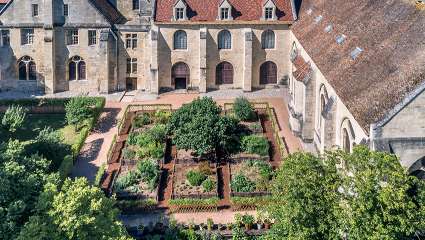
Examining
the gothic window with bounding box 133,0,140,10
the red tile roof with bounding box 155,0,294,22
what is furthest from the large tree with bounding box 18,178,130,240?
the gothic window with bounding box 133,0,140,10

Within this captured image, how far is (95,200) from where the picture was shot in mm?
38344

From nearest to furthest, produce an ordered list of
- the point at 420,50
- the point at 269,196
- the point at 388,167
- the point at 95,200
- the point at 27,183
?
the point at 388,167
the point at 95,200
the point at 27,183
the point at 420,50
the point at 269,196

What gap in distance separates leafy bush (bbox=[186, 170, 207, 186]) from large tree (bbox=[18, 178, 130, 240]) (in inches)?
655

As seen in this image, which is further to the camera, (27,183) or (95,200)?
(27,183)

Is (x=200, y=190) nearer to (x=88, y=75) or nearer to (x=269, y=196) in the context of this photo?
(x=269, y=196)

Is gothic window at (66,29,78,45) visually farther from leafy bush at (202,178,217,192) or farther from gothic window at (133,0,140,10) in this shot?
leafy bush at (202,178,217,192)

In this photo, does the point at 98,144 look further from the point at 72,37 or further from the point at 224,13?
the point at 224,13

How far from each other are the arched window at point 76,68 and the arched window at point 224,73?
16.3 metres

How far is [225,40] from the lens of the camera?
79000 mm

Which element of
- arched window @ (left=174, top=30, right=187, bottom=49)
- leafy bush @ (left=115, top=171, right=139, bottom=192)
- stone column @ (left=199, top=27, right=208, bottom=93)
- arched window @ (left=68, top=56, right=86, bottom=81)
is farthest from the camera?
arched window @ (left=68, top=56, right=86, bottom=81)

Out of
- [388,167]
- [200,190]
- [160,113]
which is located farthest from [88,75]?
[388,167]

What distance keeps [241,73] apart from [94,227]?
45586mm

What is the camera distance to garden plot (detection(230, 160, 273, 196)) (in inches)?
2111

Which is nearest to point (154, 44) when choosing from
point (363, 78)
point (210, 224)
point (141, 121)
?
point (141, 121)
